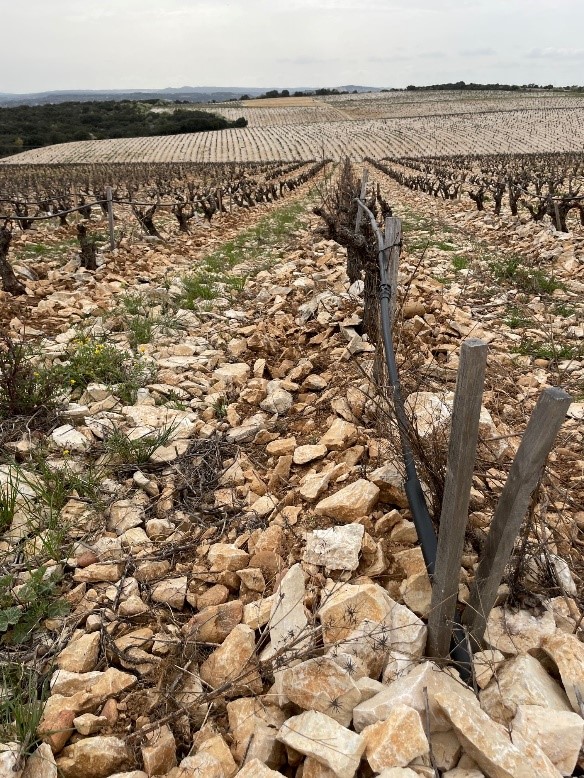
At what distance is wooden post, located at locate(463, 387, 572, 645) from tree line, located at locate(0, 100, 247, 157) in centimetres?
6409

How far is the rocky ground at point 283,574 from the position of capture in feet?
5.55

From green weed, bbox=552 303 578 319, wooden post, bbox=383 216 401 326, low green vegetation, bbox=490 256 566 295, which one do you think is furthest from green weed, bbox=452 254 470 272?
wooden post, bbox=383 216 401 326

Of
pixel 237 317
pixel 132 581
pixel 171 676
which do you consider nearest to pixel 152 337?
pixel 237 317

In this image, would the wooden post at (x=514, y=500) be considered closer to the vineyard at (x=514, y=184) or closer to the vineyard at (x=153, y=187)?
the vineyard at (x=514, y=184)

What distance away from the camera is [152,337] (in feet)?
18.7

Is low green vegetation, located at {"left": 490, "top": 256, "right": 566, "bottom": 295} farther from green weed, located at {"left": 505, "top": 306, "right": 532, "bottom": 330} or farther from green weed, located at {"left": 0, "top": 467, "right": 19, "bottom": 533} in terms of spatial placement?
green weed, located at {"left": 0, "top": 467, "right": 19, "bottom": 533}

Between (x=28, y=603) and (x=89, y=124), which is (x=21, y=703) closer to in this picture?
(x=28, y=603)

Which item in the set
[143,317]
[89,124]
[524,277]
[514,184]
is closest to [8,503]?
[143,317]

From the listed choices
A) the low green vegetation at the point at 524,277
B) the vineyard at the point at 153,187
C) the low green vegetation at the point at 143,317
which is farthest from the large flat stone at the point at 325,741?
the vineyard at the point at 153,187

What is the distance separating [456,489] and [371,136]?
61.2 metres

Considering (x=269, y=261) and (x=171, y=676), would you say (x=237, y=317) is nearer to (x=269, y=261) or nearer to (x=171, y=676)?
(x=269, y=261)

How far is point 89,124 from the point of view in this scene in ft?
232

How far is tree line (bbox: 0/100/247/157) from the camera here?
60.2 m

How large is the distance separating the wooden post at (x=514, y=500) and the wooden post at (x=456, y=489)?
0.10 meters
